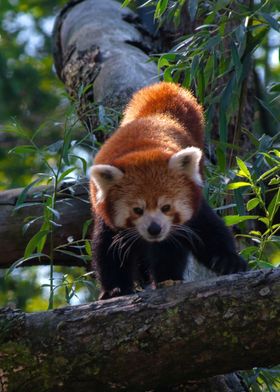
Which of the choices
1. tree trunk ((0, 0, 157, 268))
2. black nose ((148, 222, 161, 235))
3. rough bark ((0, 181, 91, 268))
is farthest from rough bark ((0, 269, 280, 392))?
rough bark ((0, 181, 91, 268))

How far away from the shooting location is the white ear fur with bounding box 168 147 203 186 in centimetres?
371

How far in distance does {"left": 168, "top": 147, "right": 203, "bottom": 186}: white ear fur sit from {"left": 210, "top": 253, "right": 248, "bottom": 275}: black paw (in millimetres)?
413

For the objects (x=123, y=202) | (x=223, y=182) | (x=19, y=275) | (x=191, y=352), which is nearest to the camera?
(x=191, y=352)

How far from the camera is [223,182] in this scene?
412 centimetres

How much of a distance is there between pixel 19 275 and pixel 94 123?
4.75 metres

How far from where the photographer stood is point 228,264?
12.7 feet

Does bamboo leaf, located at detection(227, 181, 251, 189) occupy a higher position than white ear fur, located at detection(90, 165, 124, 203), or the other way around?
white ear fur, located at detection(90, 165, 124, 203)

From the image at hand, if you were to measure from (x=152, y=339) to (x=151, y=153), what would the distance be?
120 centimetres

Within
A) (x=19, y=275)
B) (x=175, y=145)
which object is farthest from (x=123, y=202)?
(x=19, y=275)

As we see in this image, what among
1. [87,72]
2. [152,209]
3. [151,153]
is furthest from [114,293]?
[87,72]

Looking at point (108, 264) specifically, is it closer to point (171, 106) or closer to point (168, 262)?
point (168, 262)

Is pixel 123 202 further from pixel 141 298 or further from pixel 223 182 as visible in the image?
pixel 141 298

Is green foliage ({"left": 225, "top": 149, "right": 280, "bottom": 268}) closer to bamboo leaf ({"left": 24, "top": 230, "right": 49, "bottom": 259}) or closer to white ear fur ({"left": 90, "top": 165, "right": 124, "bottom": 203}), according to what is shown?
white ear fur ({"left": 90, "top": 165, "right": 124, "bottom": 203})

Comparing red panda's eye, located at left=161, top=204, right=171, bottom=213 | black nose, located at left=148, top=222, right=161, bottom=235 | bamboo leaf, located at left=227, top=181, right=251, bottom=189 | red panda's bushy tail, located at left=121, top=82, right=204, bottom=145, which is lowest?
black nose, located at left=148, top=222, right=161, bottom=235
